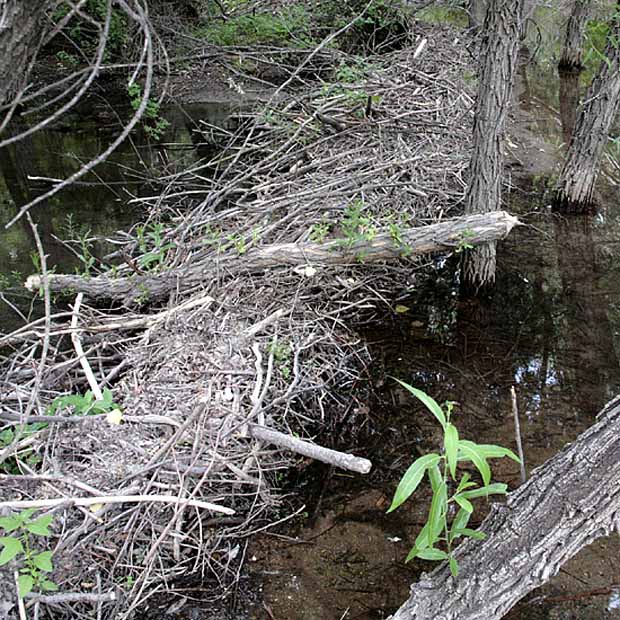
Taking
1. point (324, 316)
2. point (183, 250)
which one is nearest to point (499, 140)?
point (324, 316)

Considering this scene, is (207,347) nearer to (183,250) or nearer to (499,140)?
(183,250)

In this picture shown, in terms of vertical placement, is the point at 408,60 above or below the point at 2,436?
above

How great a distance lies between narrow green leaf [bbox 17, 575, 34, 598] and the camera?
228 cm

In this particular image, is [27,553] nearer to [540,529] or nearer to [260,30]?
[540,529]

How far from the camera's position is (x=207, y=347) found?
3703mm

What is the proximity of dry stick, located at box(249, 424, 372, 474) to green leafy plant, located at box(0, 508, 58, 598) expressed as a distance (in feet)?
3.29

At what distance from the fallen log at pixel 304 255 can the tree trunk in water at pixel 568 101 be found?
164 inches

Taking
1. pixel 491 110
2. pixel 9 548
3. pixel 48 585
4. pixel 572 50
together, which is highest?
pixel 491 110

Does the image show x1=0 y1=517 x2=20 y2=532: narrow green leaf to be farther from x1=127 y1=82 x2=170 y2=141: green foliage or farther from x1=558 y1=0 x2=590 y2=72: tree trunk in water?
x1=558 y1=0 x2=590 y2=72: tree trunk in water

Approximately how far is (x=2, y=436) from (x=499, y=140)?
11.4 ft

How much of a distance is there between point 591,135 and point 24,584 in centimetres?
538

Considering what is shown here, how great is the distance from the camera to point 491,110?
4223mm

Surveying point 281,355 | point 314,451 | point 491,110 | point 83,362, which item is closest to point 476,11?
point 491,110

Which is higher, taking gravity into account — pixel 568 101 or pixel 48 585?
pixel 568 101
